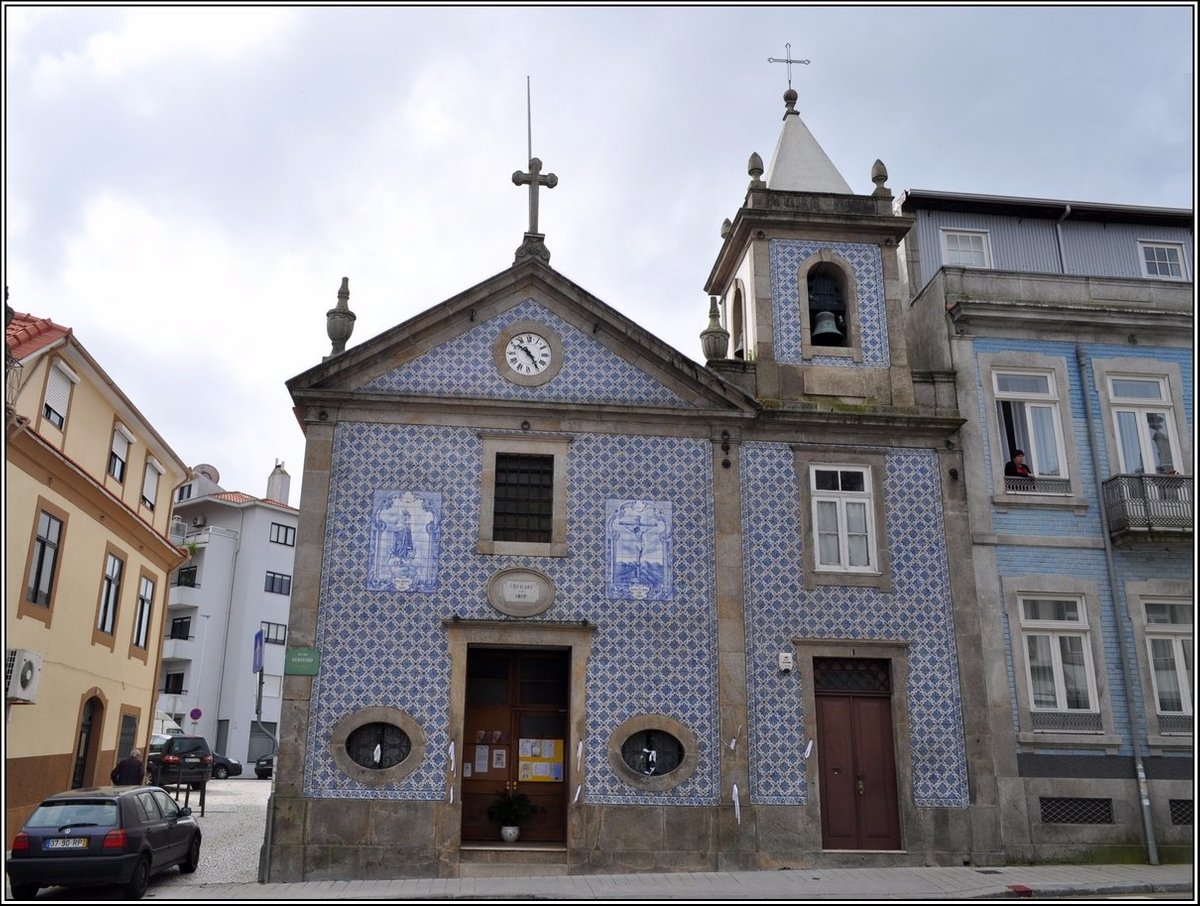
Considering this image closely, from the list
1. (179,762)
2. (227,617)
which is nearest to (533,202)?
(179,762)

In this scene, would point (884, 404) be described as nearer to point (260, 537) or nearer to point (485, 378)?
point (485, 378)

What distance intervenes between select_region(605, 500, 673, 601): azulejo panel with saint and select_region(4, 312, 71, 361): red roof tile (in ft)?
35.9

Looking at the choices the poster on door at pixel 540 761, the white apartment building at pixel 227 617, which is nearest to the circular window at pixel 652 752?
the poster on door at pixel 540 761

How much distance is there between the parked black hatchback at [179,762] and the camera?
27.8 metres

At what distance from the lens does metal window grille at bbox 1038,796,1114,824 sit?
15.4 meters

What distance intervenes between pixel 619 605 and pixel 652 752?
7.25ft

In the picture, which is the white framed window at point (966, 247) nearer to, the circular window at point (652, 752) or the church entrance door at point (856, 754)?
the church entrance door at point (856, 754)

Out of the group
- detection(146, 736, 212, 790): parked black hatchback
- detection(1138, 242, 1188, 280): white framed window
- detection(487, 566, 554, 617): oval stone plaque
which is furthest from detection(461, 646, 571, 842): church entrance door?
detection(1138, 242, 1188, 280): white framed window

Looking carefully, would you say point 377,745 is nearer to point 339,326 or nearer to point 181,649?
point 339,326

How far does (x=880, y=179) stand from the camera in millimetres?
18422

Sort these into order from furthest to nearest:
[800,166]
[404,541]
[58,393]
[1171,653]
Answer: [58,393], [800,166], [1171,653], [404,541]

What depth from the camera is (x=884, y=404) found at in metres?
17.2

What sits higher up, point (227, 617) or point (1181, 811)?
point (227, 617)

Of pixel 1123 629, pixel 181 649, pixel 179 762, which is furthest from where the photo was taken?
Answer: pixel 181 649
